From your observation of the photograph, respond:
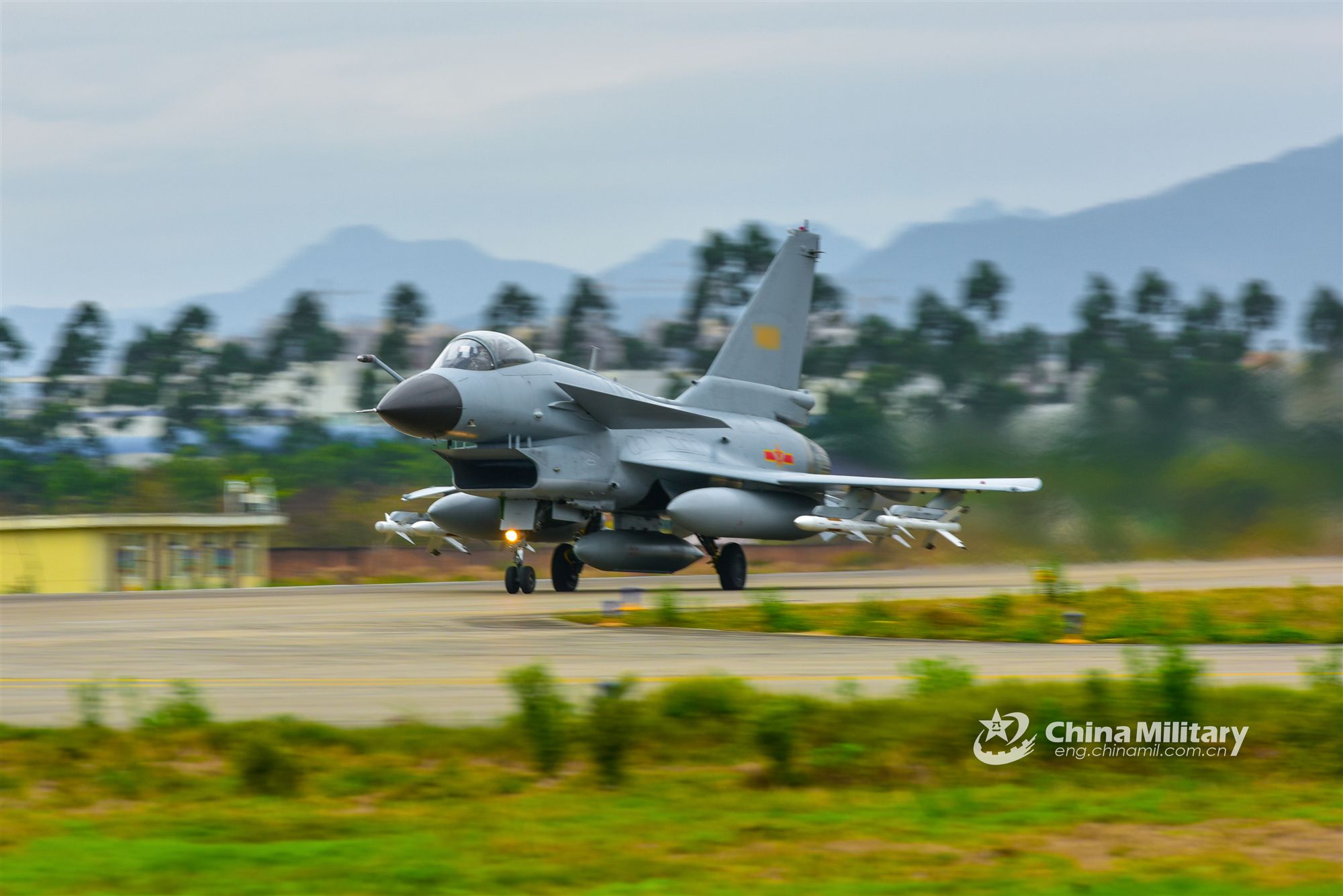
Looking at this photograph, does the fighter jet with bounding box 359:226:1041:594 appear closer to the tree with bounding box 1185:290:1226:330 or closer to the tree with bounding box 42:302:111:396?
the tree with bounding box 1185:290:1226:330

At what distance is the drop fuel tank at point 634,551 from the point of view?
23.8m

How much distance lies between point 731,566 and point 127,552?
43.7ft

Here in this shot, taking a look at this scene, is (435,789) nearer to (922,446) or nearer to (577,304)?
(922,446)

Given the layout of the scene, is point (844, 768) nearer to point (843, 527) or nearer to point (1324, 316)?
point (843, 527)

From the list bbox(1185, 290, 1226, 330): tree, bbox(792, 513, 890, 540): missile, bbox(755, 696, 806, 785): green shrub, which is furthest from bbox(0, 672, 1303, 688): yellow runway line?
bbox(1185, 290, 1226, 330): tree

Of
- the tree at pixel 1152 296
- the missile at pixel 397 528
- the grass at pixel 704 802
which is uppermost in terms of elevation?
the tree at pixel 1152 296

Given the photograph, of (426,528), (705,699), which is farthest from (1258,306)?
(705,699)

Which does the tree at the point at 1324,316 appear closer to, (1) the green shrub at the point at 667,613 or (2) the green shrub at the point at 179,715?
(1) the green shrub at the point at 667,613

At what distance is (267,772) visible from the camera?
26.3 feet

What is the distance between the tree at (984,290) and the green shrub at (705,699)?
1737 inches

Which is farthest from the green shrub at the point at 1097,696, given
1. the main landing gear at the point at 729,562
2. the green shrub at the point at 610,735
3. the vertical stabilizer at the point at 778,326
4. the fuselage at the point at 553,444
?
the vertical stabilizer at the point at 778,326

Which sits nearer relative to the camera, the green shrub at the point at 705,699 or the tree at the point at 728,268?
the green shrub at the point at 705,699

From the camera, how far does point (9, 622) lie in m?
17.9

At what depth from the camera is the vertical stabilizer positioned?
28188 millimetres
